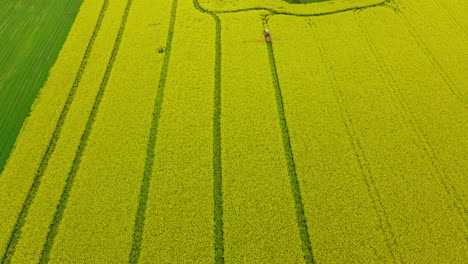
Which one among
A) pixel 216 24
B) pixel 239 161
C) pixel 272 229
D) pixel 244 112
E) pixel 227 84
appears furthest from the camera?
pixel 216 24

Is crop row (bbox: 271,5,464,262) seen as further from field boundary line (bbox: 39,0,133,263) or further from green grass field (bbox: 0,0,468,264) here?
field boundary line (bbox: 39,0,133,263)

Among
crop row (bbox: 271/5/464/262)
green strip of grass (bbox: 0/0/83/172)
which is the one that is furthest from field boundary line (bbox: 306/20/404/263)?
green strip of grass (bbox: 0/0/83/172)

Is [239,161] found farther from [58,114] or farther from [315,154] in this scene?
[58,114]

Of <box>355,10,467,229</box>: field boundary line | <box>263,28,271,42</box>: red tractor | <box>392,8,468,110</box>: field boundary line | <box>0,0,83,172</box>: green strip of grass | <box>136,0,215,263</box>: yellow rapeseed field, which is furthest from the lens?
<box>263,28,271,42</box>: red tractor

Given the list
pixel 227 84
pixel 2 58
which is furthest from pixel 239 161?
pixel 2 58

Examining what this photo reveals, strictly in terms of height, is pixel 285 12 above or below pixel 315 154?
above
